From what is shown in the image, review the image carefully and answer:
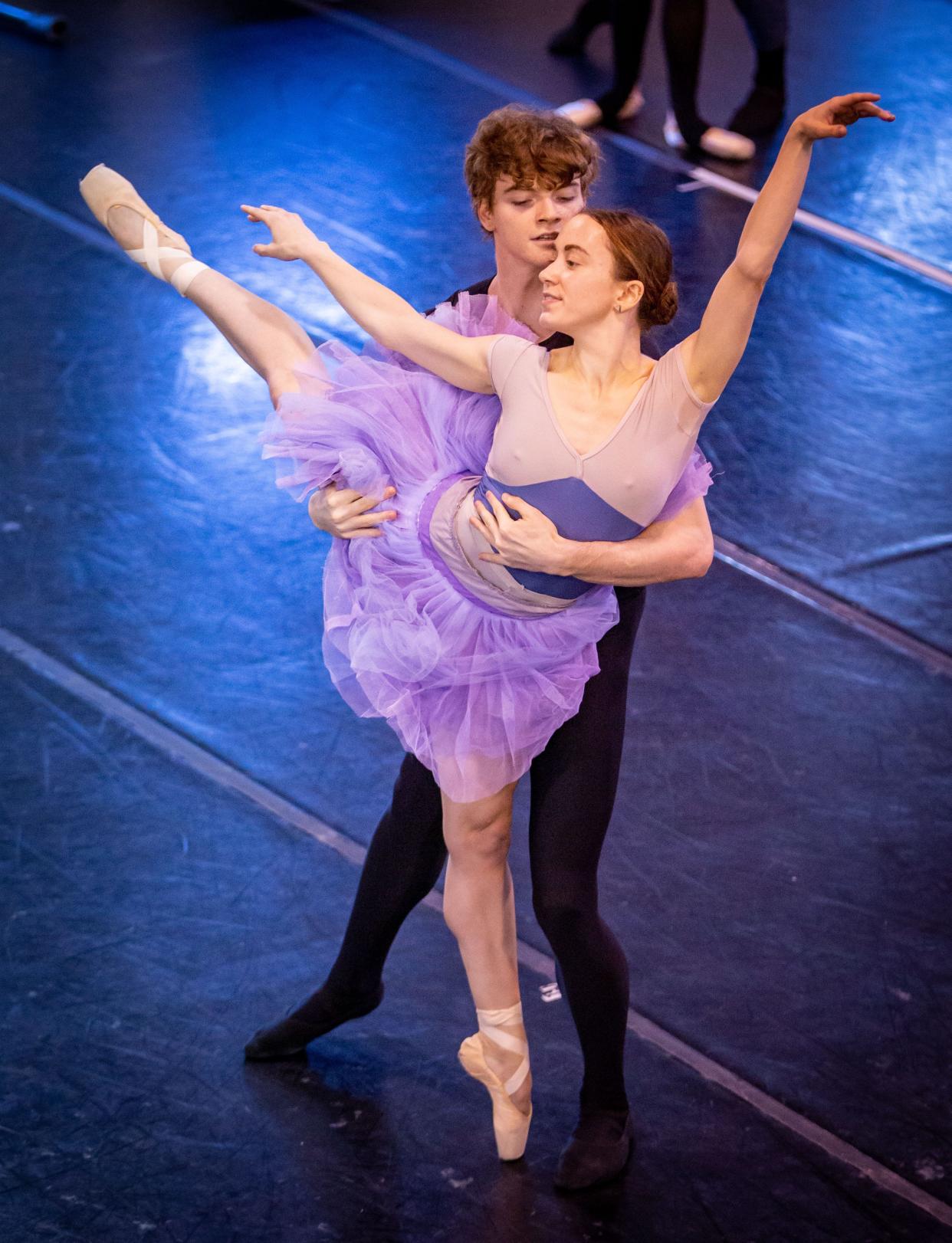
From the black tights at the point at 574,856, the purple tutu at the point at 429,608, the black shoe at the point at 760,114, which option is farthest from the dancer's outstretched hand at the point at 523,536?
the black shoe at the point at 760,114

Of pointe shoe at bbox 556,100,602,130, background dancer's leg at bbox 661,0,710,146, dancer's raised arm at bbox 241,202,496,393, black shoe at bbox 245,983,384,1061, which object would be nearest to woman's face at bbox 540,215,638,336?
dancer's raised arm at bbox 241,202,496,393

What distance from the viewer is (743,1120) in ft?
8.28

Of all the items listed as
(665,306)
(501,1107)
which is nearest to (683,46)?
(665,306)

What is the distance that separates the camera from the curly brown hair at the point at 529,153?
2.27 metres

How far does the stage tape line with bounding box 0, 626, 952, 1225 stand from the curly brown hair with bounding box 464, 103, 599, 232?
1220 mm

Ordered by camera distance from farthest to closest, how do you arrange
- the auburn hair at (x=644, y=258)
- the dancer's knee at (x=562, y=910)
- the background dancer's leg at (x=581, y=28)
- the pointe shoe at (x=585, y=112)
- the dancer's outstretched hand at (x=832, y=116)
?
the background dancer's leg at (x=581, y=28) → the pointe shoe at (x=585, y=112) → the dancer's knee at (x=562, y=910) → the auburn hair at (x=644, y=258) → the dancer's outstretched hand at (x=832, y=116)

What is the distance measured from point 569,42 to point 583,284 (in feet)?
16.1

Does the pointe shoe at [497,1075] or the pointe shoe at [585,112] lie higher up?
the pointe shoe at [585,112]

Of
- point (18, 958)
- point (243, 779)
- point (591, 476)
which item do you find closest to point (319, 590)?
point (243, 779)

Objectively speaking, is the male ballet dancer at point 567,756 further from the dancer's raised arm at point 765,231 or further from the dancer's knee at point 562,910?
the dancer's raised arm at point 765,231

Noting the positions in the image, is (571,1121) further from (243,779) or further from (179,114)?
(179,114)

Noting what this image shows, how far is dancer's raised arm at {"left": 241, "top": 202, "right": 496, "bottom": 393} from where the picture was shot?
2.13m

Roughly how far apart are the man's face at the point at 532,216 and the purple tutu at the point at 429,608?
93mm

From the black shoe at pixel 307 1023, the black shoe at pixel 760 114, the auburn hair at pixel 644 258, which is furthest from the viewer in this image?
the black shoe at pixel 760 114
